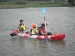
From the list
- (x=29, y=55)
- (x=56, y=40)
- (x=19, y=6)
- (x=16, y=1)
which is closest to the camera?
(x=29, y=55)

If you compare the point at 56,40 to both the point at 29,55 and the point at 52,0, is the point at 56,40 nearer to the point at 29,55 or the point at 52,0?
the point at 29,55

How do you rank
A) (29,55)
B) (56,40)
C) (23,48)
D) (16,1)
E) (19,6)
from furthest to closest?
(16,1), (19,6), (56,40), (23,48), (29,55)

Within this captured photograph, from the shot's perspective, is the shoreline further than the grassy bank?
No

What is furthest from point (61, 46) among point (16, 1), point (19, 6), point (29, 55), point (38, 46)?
point (16, 1)

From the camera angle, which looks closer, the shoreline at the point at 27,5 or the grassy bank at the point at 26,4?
the shoreline at the point at 27,5

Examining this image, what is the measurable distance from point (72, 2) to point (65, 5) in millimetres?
2223

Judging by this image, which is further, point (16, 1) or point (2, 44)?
point (16, 1)

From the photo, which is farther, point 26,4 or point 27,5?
point 26,4

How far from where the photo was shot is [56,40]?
55.8 feet

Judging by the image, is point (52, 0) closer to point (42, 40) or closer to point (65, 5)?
point (65, 5)

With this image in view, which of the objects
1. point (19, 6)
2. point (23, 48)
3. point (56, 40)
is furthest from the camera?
point (19, 6)

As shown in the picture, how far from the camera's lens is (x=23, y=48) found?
1540cm

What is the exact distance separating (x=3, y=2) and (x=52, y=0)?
6417 millimetres

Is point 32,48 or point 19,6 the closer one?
point 32,48
